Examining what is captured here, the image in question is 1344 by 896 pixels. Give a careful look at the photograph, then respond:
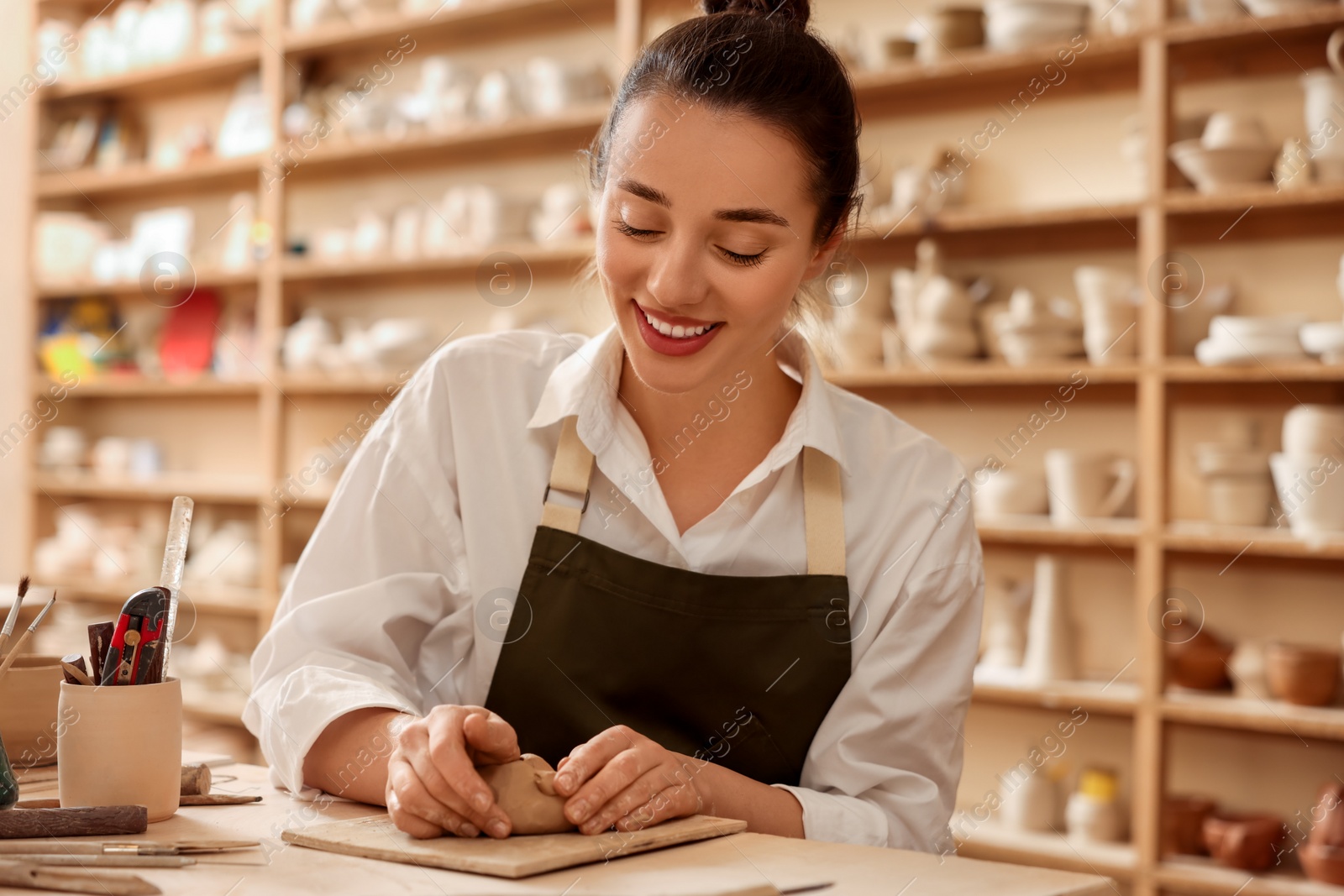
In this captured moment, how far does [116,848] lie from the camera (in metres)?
0.94

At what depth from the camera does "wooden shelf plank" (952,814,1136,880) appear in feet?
9.55

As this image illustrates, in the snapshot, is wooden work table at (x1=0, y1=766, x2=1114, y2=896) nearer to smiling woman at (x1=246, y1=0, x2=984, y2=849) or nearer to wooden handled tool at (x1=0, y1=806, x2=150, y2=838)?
wooden handled tool at (x1=0, y1=806, x2=150, y2=838)

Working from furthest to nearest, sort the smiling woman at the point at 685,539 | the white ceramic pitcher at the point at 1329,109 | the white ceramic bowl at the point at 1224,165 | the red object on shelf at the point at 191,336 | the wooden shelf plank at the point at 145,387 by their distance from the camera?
the red object on shelf at the point at 191,336, the wooden shelf plank at the point at 145,387, the white ceramic bowl at the point at 1224,165, the white ceramic pitcher at the point at 1329,109, the smiling woman at the point at 685,539

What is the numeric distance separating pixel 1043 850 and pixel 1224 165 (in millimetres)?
1624

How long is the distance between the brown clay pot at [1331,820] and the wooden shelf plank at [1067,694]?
42 centimetres

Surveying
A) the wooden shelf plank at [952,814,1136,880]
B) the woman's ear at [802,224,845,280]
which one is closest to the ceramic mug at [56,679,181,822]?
the woman's ear at [802,224,845,280]

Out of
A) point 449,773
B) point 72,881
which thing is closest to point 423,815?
point 449,773

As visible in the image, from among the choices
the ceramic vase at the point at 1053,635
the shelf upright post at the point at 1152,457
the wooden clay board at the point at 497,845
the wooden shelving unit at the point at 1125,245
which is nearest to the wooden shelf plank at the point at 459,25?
the wooden shelving unit at the point at 1125,245

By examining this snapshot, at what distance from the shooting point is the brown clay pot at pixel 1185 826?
2.90 metres

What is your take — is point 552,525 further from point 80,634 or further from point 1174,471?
point 80,634

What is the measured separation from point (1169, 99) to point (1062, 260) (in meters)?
0.49

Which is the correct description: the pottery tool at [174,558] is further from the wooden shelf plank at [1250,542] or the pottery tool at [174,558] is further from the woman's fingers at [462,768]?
the wooden shelf plank at [1250,542]

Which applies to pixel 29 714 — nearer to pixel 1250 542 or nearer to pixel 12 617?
pixel 12 617

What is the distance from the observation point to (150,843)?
0.96 m
